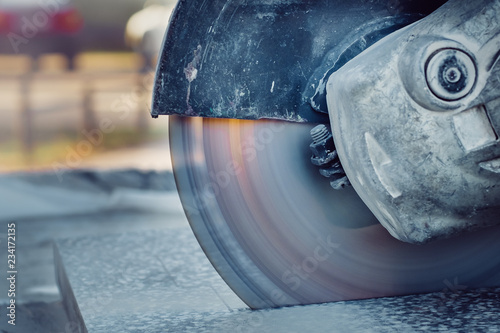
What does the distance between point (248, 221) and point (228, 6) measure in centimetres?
49

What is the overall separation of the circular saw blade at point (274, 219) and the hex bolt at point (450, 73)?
397 millimetres

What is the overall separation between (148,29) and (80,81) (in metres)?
1.13

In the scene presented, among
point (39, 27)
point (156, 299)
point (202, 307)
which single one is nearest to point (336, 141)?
point (202, 307)

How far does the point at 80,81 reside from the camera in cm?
1027

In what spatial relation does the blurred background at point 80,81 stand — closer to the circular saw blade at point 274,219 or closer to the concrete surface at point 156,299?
the concrete surface at point 156,299

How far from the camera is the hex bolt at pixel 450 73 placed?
1.55 m

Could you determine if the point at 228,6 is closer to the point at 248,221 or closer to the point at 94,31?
the point at 248,221

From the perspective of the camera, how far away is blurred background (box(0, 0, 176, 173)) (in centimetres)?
779

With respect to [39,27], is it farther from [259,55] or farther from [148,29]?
[259,55]

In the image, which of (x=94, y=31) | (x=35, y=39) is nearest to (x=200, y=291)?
(x=35, y=39)

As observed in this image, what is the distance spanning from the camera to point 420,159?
1.63m

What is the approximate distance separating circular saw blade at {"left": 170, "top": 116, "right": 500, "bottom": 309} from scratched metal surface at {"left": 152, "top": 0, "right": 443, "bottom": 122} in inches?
2.6

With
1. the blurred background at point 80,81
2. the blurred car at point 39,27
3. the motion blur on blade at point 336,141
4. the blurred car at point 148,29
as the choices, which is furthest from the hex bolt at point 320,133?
the blurred car at point 148,29

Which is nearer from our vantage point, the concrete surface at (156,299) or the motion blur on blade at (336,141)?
the motion blur on blade at (336,141)
